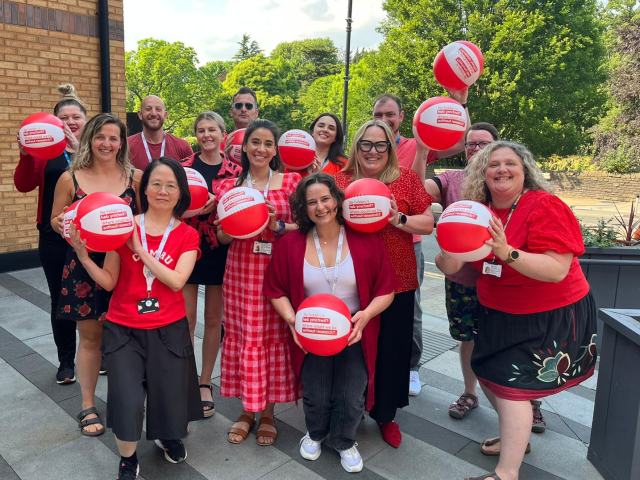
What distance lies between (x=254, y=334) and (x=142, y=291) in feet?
2.35

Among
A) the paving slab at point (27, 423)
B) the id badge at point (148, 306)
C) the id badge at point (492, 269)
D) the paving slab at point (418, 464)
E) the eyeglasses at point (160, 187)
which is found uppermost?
the eyeglasses at point (160, 187)

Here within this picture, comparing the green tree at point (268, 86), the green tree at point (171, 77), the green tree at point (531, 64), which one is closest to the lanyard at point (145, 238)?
the green tree at point (531, 64)

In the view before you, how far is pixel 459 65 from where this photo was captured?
10.7 feet

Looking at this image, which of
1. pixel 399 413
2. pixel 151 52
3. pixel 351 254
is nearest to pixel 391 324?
pixel 351 254

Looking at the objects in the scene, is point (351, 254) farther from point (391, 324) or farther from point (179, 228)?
point (179, 228)

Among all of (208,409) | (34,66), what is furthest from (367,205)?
(34,66)

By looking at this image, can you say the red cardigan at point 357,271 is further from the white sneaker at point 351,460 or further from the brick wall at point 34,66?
the brick wall at point 34,66

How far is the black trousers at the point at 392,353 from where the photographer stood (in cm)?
286

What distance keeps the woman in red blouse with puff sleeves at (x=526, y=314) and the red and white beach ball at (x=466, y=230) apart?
20 cm

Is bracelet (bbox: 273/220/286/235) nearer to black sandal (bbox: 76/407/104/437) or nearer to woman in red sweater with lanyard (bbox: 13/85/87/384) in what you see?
woman in red sweater with lanyard (bbox: 13/85/87/384)

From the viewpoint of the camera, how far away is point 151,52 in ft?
106

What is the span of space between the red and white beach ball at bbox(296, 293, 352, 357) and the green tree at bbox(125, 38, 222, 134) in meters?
32.4

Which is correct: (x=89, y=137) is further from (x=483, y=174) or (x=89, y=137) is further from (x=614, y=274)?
(x=614, y=274)

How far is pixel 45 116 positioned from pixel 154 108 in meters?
0.92
